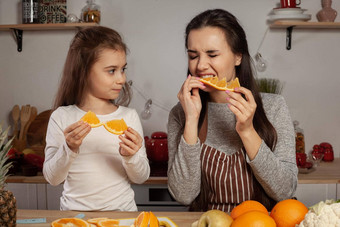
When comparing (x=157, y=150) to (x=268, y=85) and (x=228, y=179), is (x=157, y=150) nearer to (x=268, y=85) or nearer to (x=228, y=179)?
(x=268, y=85)

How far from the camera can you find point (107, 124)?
1646 millimetres

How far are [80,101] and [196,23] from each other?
635mm

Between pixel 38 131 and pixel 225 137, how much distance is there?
1924 millimetres

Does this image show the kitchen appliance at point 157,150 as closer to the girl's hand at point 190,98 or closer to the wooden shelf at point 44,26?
the wooden shelf at point 44,26

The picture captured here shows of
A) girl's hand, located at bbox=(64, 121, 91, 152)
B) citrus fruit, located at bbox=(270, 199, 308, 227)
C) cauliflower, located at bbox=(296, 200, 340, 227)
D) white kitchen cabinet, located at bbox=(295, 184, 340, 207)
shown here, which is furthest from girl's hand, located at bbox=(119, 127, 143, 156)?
white kitchen cabinet, located at bbox=(295, 184, 340, 207)

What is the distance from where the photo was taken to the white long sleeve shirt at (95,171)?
1.82m

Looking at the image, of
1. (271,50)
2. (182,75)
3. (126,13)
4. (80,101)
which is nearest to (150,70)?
(182,75)

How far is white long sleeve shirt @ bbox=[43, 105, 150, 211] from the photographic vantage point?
1.82 m

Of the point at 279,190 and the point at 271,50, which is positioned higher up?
the point at 271,50

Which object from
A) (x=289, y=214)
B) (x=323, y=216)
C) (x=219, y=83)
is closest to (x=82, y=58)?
(x=219, y=83)

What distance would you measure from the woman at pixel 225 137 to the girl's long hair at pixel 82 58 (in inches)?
14.6

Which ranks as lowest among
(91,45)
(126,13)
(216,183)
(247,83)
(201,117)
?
(216,183)

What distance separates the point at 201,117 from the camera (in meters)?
1.98

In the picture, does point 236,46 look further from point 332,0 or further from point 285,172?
point 332,0
